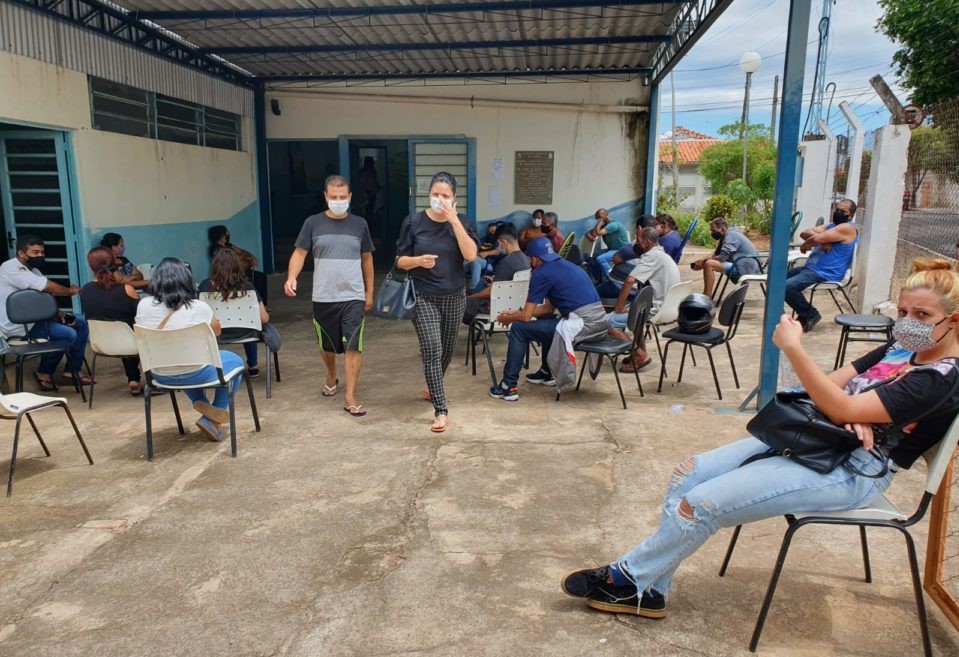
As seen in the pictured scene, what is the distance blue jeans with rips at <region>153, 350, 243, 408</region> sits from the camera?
405 cm

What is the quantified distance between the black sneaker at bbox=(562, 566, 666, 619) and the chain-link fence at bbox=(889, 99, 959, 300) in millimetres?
6052

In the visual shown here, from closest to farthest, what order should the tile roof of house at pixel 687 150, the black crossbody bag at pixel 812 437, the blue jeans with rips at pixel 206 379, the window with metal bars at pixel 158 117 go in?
the black crossbody bag at pixel 812 437, the blue jeans with rips at pixel 206 379, the window with metal bars at pixel 158 117, the tile roof of house at pixel 687 150

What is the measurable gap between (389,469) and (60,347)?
2.93 m

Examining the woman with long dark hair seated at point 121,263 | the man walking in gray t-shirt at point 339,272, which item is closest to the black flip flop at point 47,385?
the woman with long dark hair seated at point 121,263

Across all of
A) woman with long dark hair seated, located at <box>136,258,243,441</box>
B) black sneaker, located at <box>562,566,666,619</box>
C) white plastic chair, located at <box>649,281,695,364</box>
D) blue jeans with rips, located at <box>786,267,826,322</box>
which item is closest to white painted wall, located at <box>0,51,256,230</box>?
woman with long dark hair seated, located at <box>136,258,243,441</box>

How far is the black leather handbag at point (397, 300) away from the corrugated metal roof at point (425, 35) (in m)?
4.41

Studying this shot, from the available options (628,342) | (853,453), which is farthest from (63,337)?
(853,453)

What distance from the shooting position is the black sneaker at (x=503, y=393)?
17.0 feet

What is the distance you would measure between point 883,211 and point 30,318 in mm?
7934

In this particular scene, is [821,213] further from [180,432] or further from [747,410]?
[180,432]

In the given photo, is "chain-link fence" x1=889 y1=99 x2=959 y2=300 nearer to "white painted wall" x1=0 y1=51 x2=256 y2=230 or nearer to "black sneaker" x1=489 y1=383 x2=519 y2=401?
"black sneaker" x1=489 y1=383 x2=519 y2=401

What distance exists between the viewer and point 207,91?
1016 cm

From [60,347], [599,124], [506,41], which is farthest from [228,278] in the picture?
[599,124]

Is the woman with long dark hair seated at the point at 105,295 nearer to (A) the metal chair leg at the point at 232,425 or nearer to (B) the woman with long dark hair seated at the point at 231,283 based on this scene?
(B) the woman with long dark hair seated at the point at 231,283
